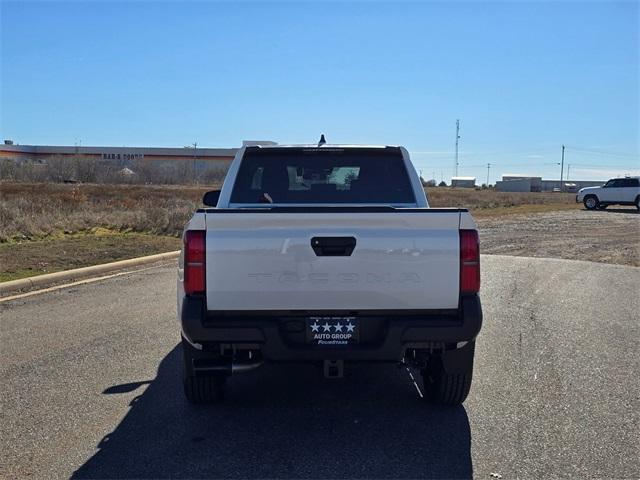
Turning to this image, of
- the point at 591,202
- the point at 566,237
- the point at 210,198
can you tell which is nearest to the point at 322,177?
the point at 210,198

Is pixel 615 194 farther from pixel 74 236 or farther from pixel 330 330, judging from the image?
pixel 330 330

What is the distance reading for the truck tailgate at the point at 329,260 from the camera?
4.34m

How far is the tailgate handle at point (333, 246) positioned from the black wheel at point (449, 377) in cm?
106

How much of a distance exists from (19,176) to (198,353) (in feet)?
248

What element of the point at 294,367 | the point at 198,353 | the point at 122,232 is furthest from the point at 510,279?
the point at 122,232

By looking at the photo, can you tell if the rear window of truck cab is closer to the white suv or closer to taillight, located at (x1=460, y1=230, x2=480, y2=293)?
taillight, located at (x1=460, y1=230, x2=480, y2=293)

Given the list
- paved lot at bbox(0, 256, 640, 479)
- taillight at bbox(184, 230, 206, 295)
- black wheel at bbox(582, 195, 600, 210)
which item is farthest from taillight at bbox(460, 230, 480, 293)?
black wheel at bbox(582, 195, 600, 210)

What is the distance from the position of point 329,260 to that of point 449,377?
4.45 feet

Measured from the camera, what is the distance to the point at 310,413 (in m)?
5.00

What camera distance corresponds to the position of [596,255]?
1599 cm

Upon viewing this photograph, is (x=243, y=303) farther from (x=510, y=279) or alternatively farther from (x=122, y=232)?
(x=122, y=232)

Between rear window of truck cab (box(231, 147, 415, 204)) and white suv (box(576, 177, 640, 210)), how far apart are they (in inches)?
1343

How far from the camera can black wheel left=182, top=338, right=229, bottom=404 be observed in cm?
468

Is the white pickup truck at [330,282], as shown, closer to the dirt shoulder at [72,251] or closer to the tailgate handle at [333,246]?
the tailgate handle at [333,246]
